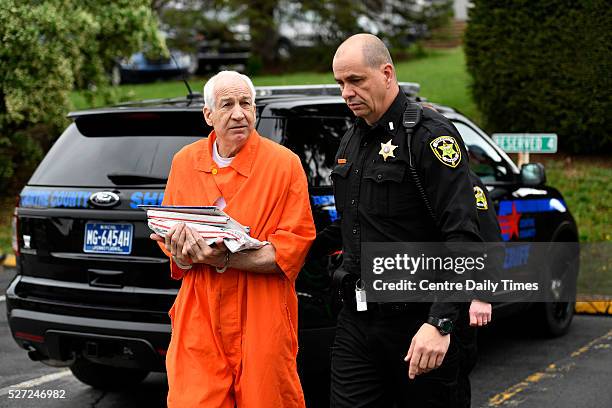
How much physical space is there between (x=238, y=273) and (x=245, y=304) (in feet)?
0.40

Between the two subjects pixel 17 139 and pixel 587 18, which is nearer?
pixel 587 18

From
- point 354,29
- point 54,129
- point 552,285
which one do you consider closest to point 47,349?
point 552,285

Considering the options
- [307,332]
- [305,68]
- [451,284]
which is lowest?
[305,68]

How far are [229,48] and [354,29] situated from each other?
385 centimetres

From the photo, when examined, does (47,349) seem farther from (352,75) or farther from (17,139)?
(17,139)

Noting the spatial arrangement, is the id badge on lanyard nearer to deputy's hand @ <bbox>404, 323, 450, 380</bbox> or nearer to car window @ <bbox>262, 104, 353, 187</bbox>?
deputy's hand @ <bbox>404, 323, 450, 380</bbox>

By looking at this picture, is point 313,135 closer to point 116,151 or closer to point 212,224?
point 116,151

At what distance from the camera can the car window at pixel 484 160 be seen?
6227 millimetres

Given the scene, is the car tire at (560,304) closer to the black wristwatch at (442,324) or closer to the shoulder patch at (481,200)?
the shoulder patch at (481,200)

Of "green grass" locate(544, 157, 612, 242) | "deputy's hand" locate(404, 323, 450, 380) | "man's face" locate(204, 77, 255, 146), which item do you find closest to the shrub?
"green grass" locate(544, 157, 612, 242)

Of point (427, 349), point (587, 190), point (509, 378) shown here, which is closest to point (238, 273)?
point (427, 349)

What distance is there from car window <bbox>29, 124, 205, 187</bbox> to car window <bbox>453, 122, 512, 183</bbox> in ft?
7.10

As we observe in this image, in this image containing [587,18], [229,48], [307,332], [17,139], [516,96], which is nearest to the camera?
[307,332]

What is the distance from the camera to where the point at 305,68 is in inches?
952
